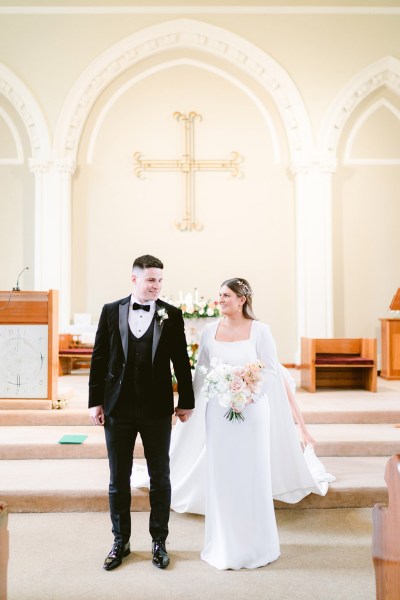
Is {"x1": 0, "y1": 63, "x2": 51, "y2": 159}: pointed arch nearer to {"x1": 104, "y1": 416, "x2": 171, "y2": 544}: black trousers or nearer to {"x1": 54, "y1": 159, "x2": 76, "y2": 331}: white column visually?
{"x1": 54, "y1": 159, "x2": 76, "y2": 331}: white column

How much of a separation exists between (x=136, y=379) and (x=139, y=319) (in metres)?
0.34

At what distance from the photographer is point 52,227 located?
8.52m

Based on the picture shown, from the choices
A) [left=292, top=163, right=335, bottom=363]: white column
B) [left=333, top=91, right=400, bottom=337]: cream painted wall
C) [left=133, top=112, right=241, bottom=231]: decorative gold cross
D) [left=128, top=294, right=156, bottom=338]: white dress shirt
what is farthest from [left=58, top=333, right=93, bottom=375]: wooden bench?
[left=128, top=294, right=156, bottom=338]: white dress shirt

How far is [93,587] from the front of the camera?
2.62 meters

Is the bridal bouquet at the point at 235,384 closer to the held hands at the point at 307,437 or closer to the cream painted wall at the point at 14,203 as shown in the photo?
the held hands at the point at 307,437

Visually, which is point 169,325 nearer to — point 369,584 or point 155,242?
point 369,584

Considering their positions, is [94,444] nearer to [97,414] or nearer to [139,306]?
[97,414]

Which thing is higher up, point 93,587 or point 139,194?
point 139,194

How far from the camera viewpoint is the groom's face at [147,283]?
282 cm

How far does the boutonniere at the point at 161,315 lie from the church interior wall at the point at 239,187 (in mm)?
5941

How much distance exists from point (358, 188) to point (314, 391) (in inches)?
162

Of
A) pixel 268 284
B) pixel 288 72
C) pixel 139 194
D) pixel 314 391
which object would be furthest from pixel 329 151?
pixel 314 391

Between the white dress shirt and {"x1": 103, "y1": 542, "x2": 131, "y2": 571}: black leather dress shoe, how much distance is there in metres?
1.21

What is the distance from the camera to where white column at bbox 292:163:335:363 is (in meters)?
8.58
